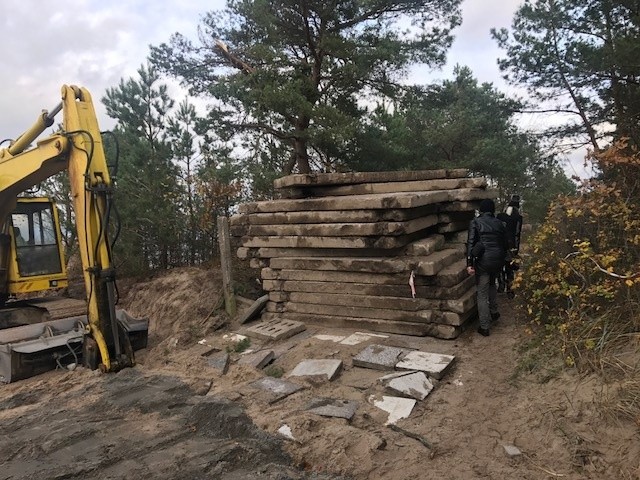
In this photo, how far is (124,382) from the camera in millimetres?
5973

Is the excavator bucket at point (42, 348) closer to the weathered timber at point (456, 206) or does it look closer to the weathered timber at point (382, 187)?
the weathered timber at point (382, 187)

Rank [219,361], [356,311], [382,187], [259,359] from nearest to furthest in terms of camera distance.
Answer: [259,359], [219,361], [356,311], [382,187]

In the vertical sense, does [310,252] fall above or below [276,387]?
above

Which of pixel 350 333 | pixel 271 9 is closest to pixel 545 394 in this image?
pixel 350 333

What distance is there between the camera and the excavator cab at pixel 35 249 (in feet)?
28.3

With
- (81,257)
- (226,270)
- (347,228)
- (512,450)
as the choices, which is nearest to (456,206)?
(347,228)

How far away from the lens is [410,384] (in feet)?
16.6

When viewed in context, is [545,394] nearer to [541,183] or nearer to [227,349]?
[227,349]

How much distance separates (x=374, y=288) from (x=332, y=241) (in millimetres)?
939


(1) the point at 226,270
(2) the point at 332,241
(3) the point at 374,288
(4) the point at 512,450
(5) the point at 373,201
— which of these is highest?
(5) the point at 373,201

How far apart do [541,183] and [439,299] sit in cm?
1316

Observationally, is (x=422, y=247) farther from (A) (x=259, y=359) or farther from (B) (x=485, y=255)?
(A) (x=259, y=359)

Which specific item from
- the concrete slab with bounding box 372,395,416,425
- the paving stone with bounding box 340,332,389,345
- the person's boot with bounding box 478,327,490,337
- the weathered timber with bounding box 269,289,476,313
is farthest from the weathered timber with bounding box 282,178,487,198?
the concrete slab with bounding box 372,395,416,425

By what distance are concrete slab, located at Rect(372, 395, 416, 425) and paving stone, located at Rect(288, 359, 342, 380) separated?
760mm
